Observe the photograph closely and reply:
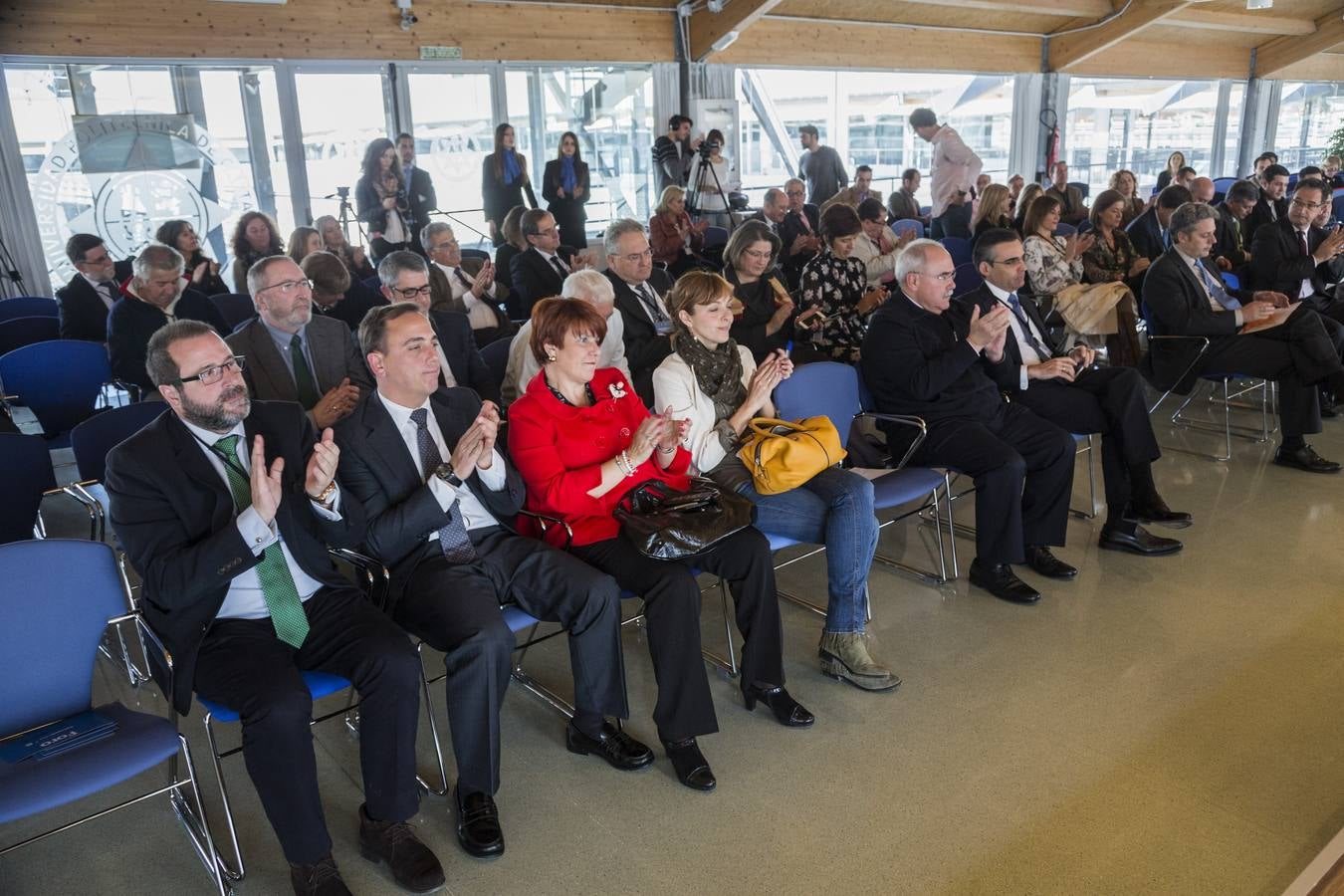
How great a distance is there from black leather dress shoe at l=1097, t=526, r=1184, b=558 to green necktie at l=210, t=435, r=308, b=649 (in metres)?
3.14

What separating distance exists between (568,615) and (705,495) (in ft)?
1.73

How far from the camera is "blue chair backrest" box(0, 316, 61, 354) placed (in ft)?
17.6

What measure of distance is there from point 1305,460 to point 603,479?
388cm

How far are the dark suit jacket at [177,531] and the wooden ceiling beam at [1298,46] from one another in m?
18.8

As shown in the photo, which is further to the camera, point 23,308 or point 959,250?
point 959,250

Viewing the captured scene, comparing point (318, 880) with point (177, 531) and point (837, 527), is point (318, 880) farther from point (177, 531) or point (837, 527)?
point (837, 527)

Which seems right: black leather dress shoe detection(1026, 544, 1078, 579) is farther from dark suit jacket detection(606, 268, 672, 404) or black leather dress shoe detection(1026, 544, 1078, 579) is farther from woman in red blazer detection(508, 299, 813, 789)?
dark suit jacket detection(606, 268, 672, 404)

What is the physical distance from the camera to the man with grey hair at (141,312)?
4555 mm

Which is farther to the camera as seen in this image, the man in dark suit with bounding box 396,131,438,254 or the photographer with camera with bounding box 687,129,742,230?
the photographer with camera with bounding box 687,129,742,230

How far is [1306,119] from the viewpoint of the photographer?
62.8 feet

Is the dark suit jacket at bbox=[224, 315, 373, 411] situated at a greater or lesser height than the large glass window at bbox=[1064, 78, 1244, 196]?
lesser

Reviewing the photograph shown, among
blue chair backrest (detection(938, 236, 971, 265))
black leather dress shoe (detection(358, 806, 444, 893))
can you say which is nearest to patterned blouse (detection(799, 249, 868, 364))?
blue chair backrest (detection(938, 236, 971, 265))

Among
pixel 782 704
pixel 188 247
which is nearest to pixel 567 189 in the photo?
pixel 188 247

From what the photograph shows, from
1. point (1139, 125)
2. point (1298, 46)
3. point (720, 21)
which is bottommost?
point (1139, 125)
